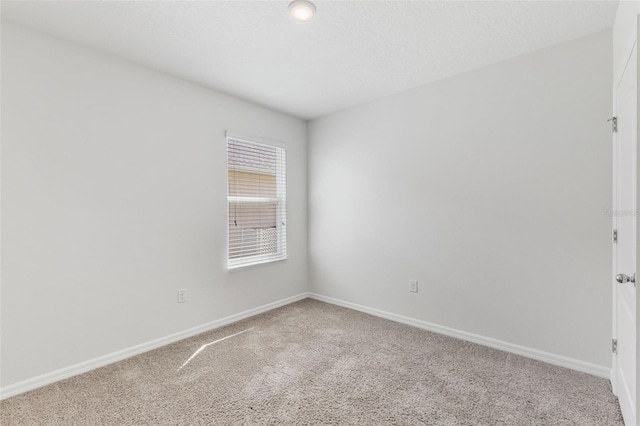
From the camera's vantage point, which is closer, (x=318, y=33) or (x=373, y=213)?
(x=318, y=33)

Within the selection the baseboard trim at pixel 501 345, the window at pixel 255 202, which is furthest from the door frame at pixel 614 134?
the window at pixel 255 202

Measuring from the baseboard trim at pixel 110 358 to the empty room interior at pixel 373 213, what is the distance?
14 mm

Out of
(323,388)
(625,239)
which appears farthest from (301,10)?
(323,388)

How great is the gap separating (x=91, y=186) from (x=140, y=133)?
59cm

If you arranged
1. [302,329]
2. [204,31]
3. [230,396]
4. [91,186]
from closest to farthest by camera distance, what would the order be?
[230,396] → [204,31] → [91,186] → [302,329]

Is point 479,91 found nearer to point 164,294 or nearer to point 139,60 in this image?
point 139,60

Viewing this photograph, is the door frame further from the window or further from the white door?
the window

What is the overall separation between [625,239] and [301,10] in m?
2.33

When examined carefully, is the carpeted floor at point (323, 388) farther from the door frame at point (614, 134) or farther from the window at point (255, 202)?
the window at point (255, 202)

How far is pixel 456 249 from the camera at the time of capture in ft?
9.47

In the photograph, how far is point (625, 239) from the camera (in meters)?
1.76

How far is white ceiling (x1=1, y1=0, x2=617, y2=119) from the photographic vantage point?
192 cm

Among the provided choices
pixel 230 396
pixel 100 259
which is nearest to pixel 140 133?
pixel 100 259

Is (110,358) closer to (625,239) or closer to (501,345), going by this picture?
(501,345)
